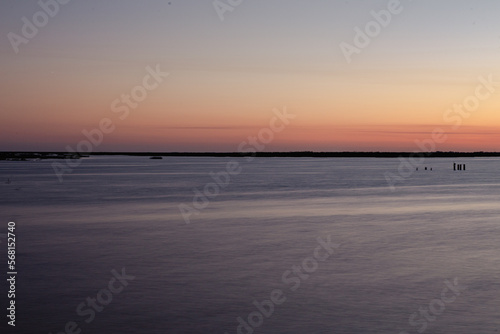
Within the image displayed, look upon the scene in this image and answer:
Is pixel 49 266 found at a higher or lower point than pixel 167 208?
lower

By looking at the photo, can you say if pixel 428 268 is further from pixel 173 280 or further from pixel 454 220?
pixel 454 220

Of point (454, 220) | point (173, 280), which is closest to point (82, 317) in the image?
point (173, 280)

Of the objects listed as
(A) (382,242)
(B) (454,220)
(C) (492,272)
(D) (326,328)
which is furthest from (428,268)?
(B) (454,220)

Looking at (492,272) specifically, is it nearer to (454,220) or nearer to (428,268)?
(428,268)

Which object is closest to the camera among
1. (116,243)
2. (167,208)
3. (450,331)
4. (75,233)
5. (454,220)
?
(450,331)

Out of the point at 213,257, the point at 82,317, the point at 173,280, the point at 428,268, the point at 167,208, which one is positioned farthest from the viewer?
the point at 167,208

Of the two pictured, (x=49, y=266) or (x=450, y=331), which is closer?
(x=450, y=331)

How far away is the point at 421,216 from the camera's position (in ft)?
97.6

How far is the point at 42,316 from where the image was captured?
11406 mm

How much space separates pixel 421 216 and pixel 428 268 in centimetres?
1411

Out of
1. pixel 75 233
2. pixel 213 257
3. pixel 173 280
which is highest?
pixel 75 233

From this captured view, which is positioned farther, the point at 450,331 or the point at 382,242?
the point at 382,242

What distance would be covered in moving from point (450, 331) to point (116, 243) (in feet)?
41.5

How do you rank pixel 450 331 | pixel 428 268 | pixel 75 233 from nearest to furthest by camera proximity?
pixel 450 331, pixel 428 268, pixel 75 233
